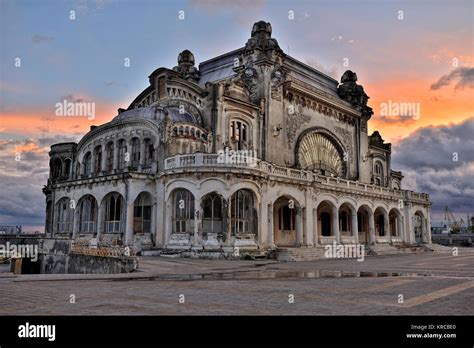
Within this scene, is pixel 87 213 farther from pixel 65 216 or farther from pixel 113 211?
pixel 65 216

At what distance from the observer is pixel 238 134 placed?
41094 mm

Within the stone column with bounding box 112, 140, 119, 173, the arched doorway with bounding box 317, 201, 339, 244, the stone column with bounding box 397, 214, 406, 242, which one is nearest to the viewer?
the stone column with bounding box 112, 140, 119, 173

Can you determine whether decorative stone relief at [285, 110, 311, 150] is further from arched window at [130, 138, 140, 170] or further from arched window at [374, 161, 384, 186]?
arched window at [374, 161, 384, 186]

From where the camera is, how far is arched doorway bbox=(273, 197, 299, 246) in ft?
132

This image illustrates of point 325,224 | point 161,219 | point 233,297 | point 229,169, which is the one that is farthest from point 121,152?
point 233,297

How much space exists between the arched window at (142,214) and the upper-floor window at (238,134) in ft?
31.4

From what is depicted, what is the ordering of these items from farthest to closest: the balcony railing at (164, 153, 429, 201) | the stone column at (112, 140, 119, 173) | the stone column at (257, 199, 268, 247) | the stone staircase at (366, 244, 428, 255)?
1. the stone staircase at (366, 244, 428, 255)
2. the stone column at (112, 140, 119, 173)
3. the stone column at (257, 199, 268, 247)
4. the balcony railing at (164, 153, 429, 201)

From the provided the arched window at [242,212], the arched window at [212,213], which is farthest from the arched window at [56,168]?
the arched window at [242,212]

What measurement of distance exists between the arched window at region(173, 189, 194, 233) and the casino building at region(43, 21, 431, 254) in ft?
0.29

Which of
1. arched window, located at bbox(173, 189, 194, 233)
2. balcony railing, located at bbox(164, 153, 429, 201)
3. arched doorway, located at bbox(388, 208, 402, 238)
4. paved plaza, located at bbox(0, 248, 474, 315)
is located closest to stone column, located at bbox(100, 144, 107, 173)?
balcony railing, located at bbox(164, 153, 429, 201)

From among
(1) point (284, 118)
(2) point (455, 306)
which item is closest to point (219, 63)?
(1) point (284, 118)
